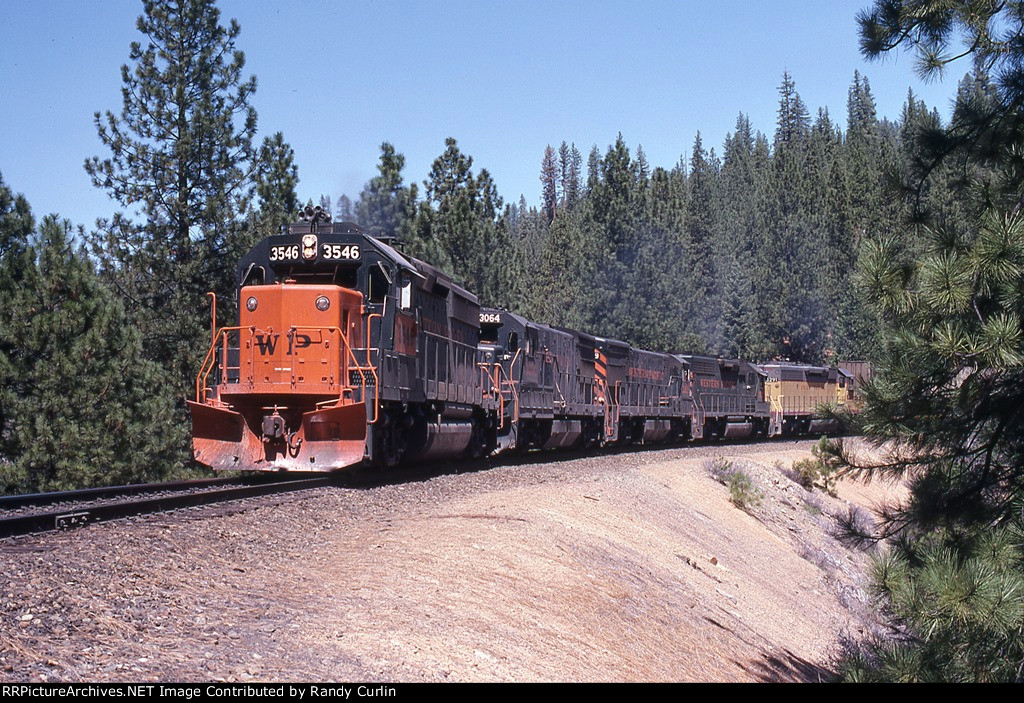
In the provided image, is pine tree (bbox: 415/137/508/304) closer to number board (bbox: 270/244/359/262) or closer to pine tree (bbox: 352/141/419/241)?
pine tree (bbox: 352/141/419/241)

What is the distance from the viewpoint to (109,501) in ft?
39.7

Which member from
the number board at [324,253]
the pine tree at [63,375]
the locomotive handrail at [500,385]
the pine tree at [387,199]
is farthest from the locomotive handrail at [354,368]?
the pine tree at [387,199]

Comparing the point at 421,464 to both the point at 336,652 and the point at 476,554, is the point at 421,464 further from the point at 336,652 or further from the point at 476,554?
the point at 336,652

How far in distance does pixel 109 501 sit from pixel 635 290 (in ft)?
128

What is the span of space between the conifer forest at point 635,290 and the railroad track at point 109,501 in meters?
4.82

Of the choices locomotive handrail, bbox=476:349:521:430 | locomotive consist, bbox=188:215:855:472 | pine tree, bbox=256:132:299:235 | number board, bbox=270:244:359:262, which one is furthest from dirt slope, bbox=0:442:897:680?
pine tree, bbox=256:132:299:235

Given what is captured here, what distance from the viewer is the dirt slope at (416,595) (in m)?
5.84

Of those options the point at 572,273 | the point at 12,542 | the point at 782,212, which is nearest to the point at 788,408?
the point at 572,273

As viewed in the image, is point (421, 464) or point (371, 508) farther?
point (421, 464)

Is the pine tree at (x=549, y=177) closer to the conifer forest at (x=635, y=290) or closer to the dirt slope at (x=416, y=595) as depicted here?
the conifer forest at (x=635, y=290)

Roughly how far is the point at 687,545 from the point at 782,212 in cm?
5697

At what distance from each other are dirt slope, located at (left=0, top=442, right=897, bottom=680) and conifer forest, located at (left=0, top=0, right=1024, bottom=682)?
2.09 meters

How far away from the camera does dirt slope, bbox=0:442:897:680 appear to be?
230 inches

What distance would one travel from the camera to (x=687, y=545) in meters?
14.4
